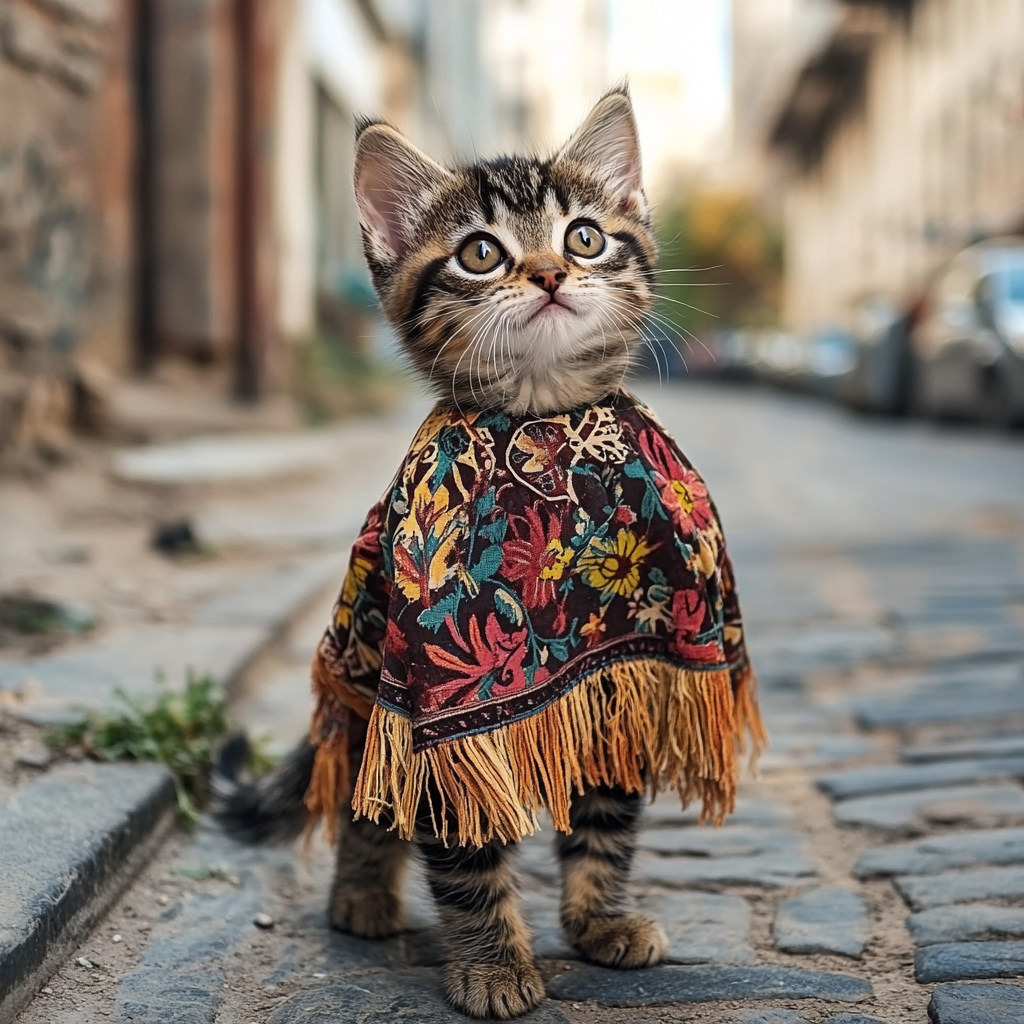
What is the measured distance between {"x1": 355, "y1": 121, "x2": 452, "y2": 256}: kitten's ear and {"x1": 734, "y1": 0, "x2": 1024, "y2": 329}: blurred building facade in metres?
14.0

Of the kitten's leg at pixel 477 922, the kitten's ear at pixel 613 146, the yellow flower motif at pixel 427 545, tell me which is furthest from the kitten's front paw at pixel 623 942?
the kitten's ear at pixel 613 146

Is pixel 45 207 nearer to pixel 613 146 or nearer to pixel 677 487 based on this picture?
pixel 613 146

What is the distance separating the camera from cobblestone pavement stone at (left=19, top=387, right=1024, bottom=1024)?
226cm

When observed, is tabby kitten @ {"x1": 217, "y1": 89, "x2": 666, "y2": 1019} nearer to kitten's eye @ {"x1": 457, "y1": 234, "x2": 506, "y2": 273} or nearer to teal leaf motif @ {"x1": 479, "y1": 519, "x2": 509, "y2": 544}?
kitten's eye @ {"x1": 457, "y1": 234, "x2": 506, "y2": 273}

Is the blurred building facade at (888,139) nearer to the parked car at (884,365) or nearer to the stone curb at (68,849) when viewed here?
the parked car at (884,365)

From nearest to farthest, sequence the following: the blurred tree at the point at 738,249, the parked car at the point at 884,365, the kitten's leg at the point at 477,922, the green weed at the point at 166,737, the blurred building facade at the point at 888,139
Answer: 1. the kitten's leg at the point at 477,922
2. the green weed at the point at 166,737
3. the parked car at the point at 884,365
4. the blurred building facade at the point at 888,139
5. the blurred tree at the point at 738,249

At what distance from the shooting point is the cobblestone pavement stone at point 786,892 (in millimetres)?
2258

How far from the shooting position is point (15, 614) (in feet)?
13.7

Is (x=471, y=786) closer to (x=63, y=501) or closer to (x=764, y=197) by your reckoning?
(x=63, y=501)

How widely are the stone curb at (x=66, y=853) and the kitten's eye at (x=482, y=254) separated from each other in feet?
4.10

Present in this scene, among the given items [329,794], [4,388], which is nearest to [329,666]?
[329,794]

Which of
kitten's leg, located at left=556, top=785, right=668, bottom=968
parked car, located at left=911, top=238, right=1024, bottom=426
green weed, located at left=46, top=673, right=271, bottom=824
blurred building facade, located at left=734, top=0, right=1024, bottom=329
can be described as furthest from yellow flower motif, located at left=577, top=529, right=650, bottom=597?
blurred building facade, located at left=734, top=0, right=1024, bottom=329

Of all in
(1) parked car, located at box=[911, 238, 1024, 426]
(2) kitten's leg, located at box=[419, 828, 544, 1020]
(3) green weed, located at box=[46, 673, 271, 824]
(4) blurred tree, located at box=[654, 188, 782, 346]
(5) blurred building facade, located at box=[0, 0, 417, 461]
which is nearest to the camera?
(2) kitten's leg, located at box=[419, 828, 544, 1020]

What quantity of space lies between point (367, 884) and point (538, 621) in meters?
0.73
